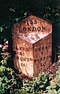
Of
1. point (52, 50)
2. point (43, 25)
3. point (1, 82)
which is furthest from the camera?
point (52, 50)

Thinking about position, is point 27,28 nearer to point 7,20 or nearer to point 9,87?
point 7,20

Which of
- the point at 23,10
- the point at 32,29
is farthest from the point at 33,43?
the point at 23,10

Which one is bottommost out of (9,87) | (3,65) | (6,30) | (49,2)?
(9,87)

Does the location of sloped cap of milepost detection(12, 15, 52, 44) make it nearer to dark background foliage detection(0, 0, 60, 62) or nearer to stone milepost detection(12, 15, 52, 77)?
stone milepost detection(12, 15, 52, 77)

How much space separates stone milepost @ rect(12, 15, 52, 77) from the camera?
5602 mm

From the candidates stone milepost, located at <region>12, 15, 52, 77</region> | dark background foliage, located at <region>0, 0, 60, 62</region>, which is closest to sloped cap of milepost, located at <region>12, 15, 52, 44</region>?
stone milepost, located at <region>12, 15, 52, 77</region>

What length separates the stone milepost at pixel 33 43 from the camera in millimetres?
5602

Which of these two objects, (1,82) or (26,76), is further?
(26,76)

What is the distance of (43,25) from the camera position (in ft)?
18.4

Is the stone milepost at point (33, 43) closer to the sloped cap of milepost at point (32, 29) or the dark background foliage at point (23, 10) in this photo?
the sloped cap of milepost at point (32, 29)

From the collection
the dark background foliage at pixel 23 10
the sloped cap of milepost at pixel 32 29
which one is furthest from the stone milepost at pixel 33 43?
the dark background foliage at pixel 23 10

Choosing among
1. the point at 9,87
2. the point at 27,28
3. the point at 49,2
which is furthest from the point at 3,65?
the point at 49,2

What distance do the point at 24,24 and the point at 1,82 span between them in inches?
43.3

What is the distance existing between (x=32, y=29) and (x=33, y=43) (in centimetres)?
28
